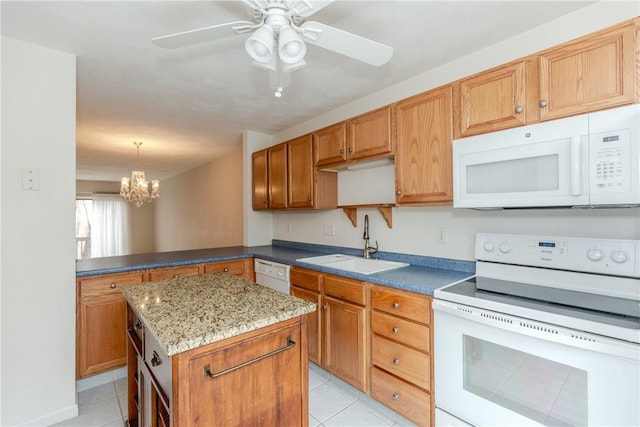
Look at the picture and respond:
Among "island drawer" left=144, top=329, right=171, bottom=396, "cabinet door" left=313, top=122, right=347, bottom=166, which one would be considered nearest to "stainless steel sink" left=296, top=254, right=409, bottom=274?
"cabinet door" left=313, top=122, right=347, bottom=166

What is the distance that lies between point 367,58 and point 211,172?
474 cm

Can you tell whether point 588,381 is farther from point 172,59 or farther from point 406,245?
point 172,59

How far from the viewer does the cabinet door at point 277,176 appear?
3096mm

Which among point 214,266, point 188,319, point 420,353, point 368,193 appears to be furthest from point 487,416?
point 214,266

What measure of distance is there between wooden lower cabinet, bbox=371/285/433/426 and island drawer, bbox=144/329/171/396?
123 cm

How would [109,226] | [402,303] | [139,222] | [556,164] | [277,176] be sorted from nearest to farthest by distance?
[556,164]
[402,303]
[277,176]
[109,226]
[139,222]

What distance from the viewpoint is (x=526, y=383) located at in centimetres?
126

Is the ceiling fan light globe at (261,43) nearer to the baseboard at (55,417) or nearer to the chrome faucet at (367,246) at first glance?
the chrome faucet at (367,246)

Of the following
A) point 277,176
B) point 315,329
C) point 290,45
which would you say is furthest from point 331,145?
point 315,329

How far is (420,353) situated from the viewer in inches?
63.8

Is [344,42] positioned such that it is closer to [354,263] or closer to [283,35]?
[283,35]

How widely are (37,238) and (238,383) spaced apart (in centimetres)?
170

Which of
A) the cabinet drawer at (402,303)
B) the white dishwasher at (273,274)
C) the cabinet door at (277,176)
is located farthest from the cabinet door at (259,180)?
the cabinet drawer at (402,303)

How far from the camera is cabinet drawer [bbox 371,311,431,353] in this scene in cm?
161
